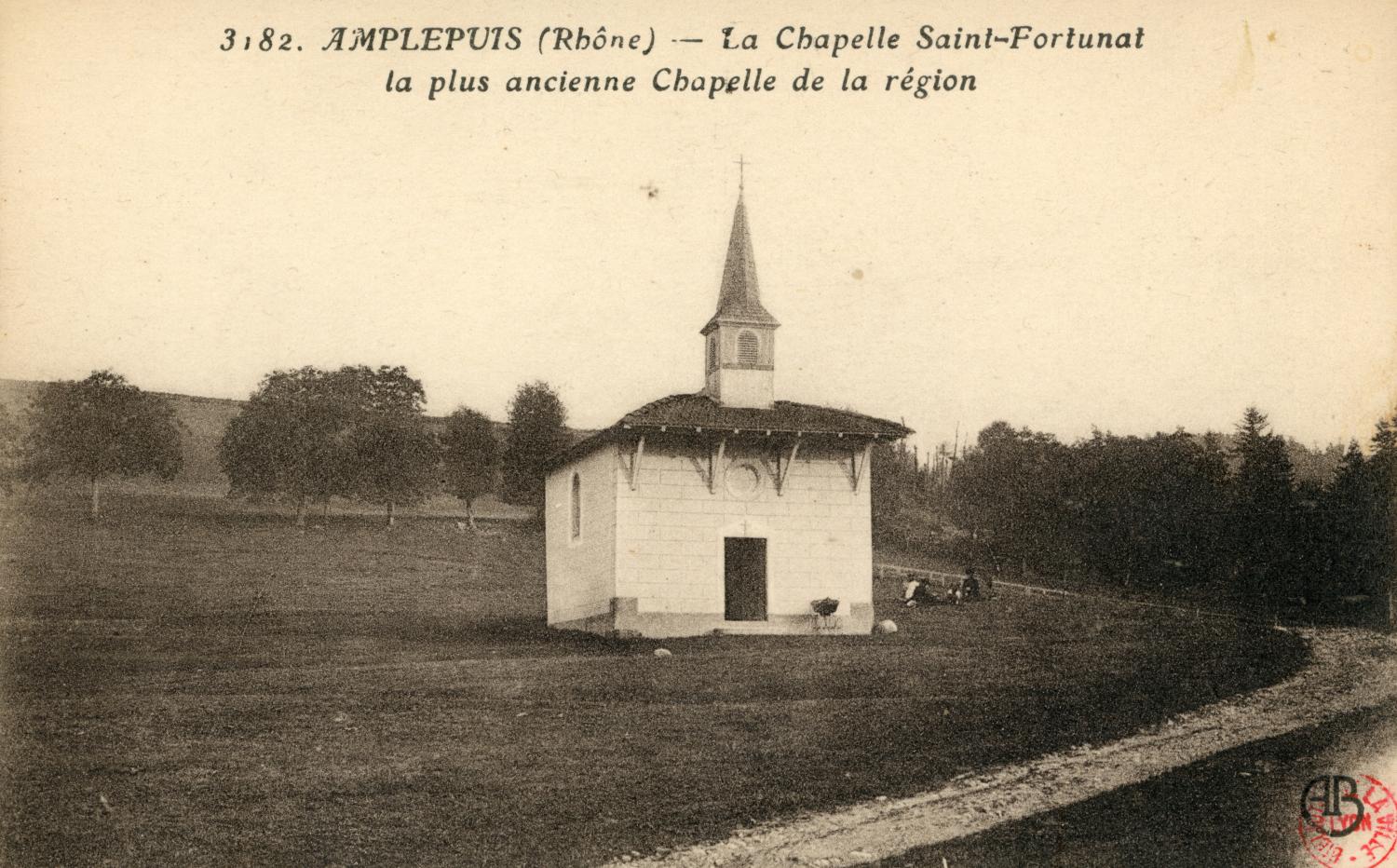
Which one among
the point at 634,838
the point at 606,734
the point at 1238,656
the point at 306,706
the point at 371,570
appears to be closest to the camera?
the point at 634,838

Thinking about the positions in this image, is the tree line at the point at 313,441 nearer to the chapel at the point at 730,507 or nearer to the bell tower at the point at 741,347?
the chapel at the point at 730,507

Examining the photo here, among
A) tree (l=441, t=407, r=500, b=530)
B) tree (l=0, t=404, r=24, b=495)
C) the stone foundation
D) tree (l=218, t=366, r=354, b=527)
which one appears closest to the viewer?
the stone foundation

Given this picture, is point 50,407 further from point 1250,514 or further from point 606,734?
point 1250,514

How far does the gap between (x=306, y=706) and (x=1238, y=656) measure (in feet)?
55.9

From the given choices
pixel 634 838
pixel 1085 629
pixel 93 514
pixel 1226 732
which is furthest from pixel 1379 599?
pixel 93 514

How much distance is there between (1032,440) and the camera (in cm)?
6550

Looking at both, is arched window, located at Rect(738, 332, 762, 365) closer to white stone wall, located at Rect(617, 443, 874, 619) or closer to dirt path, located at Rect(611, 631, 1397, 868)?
white stone wall, located at Rect(617, 443, 874, 619)

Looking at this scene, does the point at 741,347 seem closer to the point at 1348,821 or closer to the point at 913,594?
the point at 913,594

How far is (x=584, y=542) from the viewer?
2581cm

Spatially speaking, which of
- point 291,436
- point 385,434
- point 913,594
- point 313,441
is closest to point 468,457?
point 385,434

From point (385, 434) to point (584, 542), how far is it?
75.3ft

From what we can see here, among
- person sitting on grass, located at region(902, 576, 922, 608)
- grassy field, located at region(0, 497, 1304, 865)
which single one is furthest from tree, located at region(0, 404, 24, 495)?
person sitting on grass, located at region(902, 576, 922, 608)

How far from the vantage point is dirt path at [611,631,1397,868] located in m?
9.39

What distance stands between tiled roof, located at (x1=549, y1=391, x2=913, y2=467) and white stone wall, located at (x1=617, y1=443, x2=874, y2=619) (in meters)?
0.75
